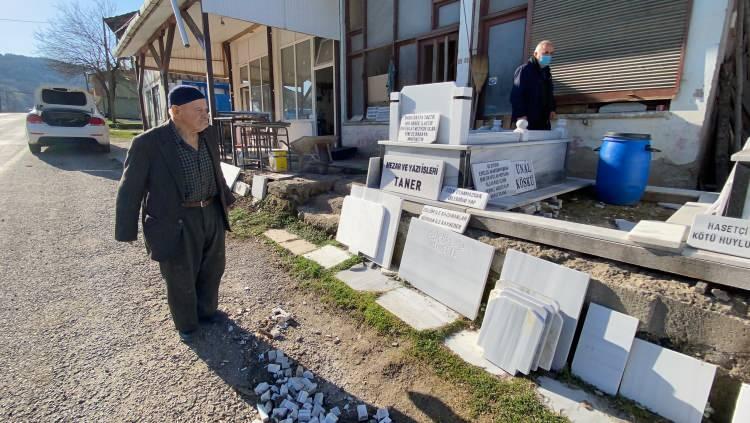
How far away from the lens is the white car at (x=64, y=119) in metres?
10.1

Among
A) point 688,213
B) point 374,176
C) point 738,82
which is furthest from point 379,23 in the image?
point 688,213

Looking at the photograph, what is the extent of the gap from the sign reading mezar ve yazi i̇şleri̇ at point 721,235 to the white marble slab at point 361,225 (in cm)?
245

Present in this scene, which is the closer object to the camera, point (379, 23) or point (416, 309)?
point (416, 309)

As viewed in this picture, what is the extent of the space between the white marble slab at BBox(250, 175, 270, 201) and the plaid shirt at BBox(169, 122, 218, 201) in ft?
10.1

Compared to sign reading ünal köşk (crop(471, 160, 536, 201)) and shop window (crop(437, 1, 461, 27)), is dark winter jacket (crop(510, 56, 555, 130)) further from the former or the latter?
shop window (crop(437, 1, 461, 27))

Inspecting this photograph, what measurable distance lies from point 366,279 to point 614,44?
4279 millimetres

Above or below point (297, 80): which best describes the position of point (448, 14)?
above

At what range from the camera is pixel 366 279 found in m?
3.52

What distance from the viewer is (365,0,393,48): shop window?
7715 mm

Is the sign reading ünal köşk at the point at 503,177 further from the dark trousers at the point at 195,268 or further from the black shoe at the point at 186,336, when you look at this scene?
the black shoe at the point at 186,336

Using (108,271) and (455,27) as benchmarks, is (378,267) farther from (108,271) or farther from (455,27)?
(455,27)

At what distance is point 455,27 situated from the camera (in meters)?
6.46

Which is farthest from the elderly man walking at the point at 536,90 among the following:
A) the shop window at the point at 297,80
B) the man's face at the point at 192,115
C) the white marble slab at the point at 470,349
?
the shop window at the point at 297,80

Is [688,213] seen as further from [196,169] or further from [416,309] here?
[196,169]
